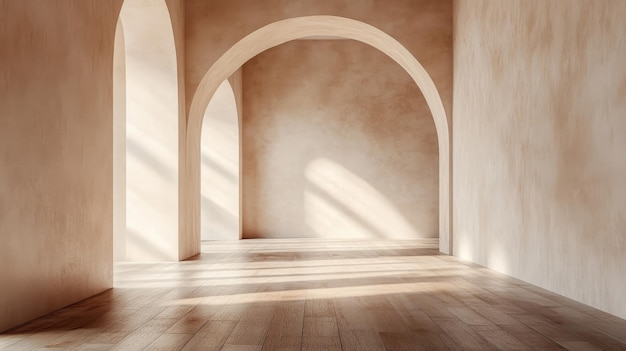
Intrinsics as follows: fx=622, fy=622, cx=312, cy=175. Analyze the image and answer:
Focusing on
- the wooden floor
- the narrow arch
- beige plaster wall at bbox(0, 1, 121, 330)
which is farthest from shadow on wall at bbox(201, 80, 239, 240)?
beige plaster wall at bbox(0, 1, 121, 330)

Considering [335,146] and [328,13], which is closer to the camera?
[328,13]

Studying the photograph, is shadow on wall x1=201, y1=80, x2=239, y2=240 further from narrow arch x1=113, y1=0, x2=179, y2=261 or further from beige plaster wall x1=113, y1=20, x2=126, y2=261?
narrow arch x1=113, y1=0, x2=179, y2=261

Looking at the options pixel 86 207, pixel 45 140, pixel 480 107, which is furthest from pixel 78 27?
pixel 480 107

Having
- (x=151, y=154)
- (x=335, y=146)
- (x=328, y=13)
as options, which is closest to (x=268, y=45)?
(x=328, y=13)

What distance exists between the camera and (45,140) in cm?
430

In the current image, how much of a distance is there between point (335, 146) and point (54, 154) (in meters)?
9.64

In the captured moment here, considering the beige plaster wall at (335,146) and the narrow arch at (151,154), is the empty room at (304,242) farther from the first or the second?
the beige plaster wall at (335,146)

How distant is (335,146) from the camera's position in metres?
13.8

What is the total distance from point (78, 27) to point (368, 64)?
31.4 feet

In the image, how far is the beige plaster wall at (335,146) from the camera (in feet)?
45.0

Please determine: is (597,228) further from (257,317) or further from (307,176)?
(307,176)

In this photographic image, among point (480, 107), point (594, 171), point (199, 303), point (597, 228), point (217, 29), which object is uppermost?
point (217, 29)

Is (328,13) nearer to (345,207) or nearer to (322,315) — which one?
(322,315)

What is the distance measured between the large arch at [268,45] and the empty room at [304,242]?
57 millimetres
